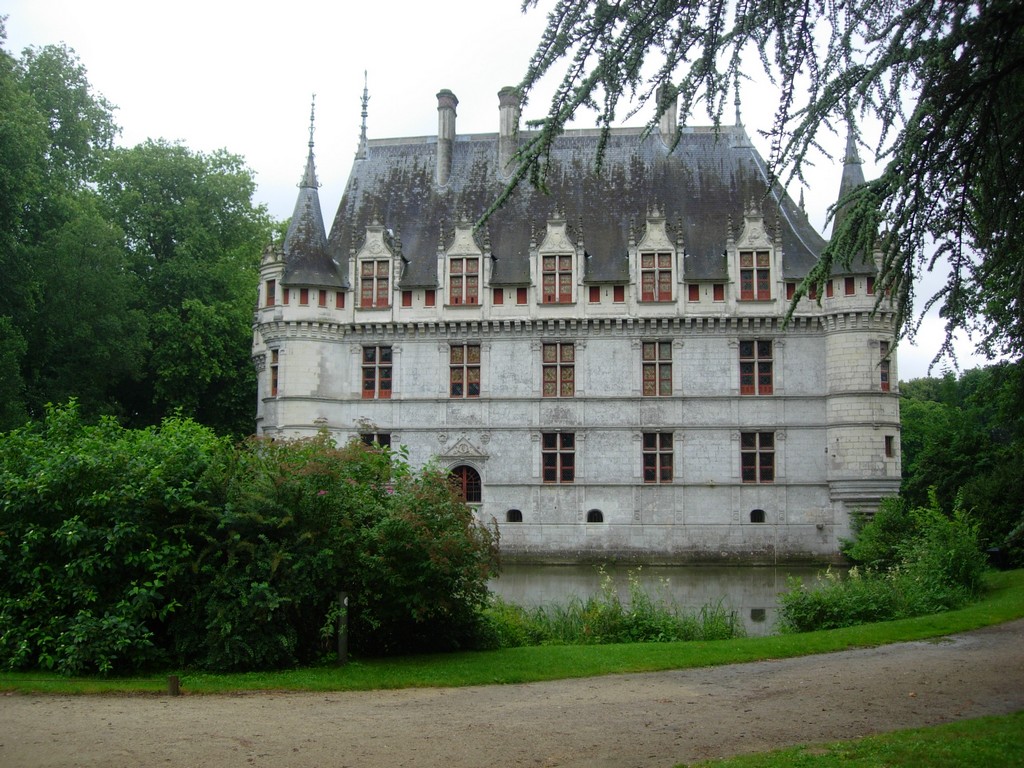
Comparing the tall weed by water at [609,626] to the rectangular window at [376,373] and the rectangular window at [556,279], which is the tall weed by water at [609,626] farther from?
the rectangular window at [376,373]

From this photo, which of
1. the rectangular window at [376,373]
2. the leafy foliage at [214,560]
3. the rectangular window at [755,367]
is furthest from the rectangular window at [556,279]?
the leafy foliage at [214,560]

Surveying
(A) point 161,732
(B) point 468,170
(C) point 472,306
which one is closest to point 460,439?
(C) point 472,306

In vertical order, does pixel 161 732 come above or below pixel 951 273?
below

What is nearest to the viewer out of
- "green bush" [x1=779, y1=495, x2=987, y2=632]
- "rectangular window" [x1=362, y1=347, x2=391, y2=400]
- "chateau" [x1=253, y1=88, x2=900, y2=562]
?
"green bush" [x1=779, y1=495, x2=987, y2=632]

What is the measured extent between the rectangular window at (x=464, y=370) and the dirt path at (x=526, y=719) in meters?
21.0

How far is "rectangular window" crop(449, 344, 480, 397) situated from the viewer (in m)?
32.0

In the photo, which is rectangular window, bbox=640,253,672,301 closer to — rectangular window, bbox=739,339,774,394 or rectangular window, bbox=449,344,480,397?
rectangular window, bbox=739,339,774,394

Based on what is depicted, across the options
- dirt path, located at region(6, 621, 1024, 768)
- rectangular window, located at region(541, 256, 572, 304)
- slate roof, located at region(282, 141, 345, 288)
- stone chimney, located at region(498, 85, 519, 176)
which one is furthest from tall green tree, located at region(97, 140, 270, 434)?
dirt path, located at region(6, 621, 1024, 768)

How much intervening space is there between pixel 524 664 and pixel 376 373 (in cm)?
2139

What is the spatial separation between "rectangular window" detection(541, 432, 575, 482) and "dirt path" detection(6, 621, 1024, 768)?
19.8 meters

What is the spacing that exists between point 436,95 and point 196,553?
26156 millimetres

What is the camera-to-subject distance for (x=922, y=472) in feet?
97.5

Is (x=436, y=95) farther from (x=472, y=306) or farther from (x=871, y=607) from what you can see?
(x=871, y=607)

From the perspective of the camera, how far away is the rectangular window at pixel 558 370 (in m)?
31.7
